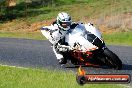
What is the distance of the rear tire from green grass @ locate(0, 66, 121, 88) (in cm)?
164

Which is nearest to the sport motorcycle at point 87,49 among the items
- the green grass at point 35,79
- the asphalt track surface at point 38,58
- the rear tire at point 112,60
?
the rear tire at point 112,60

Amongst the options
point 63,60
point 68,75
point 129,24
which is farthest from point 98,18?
point 68,75

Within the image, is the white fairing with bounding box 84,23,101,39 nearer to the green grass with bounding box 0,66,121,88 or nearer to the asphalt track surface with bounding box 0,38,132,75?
the asphalt track surface with bounding box 0,38,132,75

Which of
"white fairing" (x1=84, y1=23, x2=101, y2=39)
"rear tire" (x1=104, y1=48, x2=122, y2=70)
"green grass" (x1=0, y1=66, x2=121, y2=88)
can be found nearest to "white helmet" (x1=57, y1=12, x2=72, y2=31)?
"white fairing" (x1=84, y1=23, x2=101, y2=39)

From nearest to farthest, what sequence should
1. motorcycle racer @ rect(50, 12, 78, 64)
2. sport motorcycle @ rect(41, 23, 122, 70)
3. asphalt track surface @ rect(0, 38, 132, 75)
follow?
sport motorcycle @ rect(41, 23, 122, 70) < asphalt track surface @ rect(0, 38, 132, 75) < motorcycle racer @ rect(50, 12, 78, 64)

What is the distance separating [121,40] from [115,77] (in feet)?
64.8

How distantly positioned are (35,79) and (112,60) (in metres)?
2.72

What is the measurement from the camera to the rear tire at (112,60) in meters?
11.8

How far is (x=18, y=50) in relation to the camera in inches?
667

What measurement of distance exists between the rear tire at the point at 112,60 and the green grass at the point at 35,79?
1638 millimetres

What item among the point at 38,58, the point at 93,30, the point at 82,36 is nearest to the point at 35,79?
the point at 82,36

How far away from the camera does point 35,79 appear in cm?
1008

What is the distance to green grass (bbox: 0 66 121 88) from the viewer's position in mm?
9031

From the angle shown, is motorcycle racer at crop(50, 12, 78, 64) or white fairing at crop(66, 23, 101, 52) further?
motorcycle racer at crop(50, 12, 78, 64)
